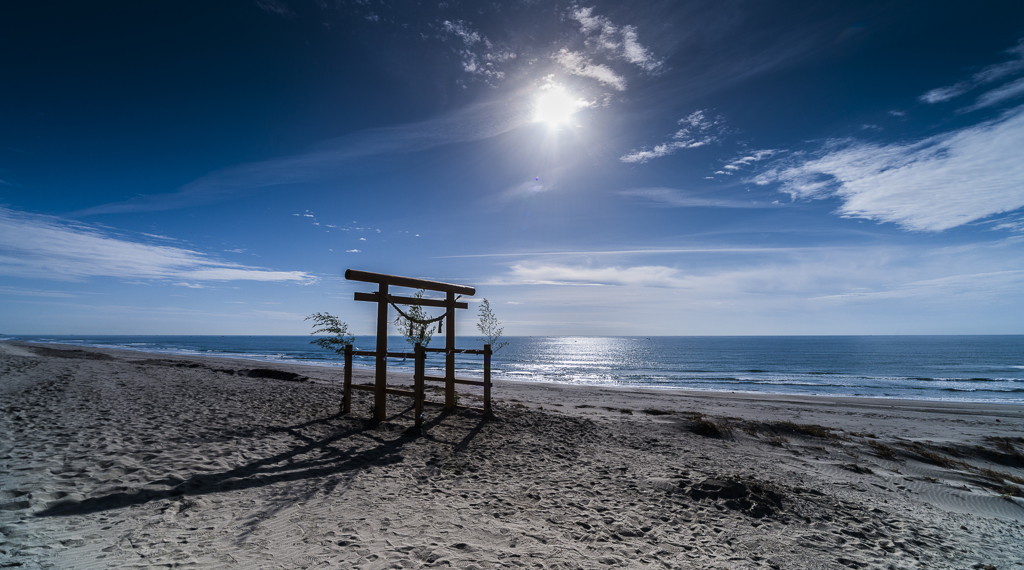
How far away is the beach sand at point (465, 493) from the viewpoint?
4105 mm

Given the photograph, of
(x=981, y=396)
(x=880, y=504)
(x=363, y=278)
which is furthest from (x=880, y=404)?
(x=363, y=278)

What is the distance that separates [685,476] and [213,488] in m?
6.63

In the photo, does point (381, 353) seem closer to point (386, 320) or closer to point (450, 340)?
point (386, 320)

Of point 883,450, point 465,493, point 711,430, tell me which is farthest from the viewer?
point 711,430

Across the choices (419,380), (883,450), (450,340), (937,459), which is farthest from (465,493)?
(937,459)

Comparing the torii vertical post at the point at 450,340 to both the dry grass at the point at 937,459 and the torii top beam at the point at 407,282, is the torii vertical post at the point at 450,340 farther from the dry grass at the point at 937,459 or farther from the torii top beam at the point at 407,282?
the dry grass at the point at 937,459

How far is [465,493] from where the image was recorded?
577cm

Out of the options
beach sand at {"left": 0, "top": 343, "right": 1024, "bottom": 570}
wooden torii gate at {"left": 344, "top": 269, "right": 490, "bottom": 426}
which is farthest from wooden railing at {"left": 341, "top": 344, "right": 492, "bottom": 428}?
beach sand at {"left": 0, "top": 343, "right": 1024, "bottom": 570}

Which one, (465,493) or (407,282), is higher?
(407,282)

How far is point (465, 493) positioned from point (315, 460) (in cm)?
269

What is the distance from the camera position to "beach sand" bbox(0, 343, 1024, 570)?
13.5 ft

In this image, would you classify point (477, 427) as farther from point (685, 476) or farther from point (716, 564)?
point (716, 564)

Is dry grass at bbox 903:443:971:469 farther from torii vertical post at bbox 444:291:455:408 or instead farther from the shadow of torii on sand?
torii vertical post at bbox 444:291:455:408

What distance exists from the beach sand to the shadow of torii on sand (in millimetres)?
42
